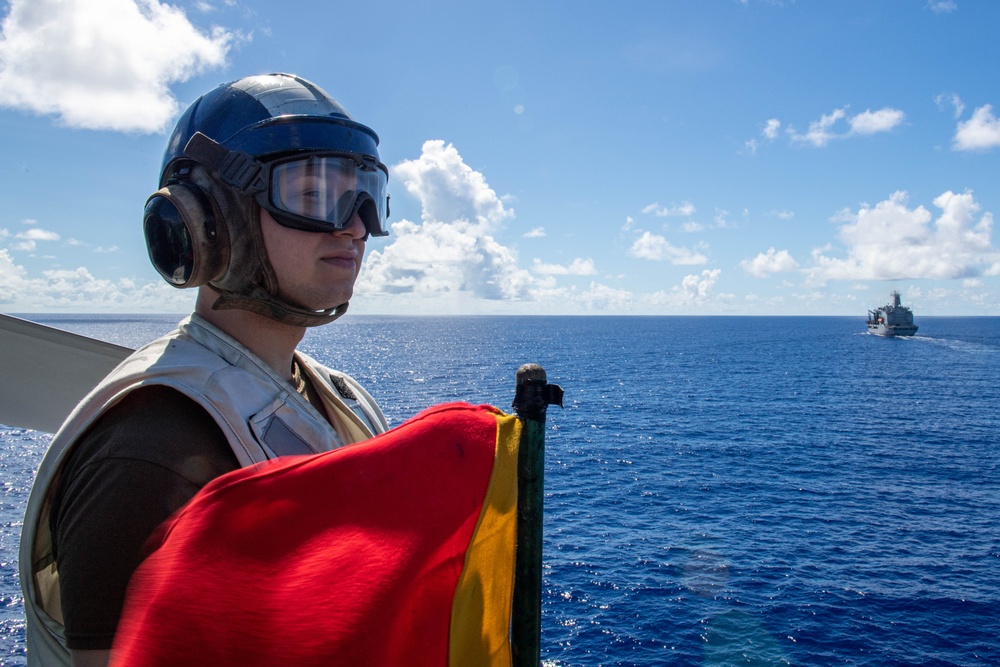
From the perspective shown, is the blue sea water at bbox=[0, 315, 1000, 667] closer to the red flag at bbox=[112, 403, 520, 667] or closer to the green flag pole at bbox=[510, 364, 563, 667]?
the green flag pole at bbox=[510, 364, 563, 667]

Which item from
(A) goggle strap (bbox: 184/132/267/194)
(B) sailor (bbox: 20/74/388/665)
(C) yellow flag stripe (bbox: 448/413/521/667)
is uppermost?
(A) goggle strap (bbox: 184/132/267/194)

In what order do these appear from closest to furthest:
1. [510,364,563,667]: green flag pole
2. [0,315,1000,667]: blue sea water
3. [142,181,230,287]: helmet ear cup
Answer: [510,364,563,667]: green flag pole, [142,181,230,287]: helmet ear cup, [0,315,1000,667]: blue sea water

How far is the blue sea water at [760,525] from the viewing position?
25.6 m

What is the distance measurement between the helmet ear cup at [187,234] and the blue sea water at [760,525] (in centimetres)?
2486

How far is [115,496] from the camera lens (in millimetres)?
1428

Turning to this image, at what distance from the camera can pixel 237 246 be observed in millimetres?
2266

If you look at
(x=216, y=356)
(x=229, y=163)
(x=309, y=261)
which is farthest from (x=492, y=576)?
(x=229, y=163)

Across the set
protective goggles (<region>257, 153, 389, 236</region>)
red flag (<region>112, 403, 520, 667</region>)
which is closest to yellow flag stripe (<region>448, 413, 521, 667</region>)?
red flag (<region>112, 403, 520, 667</region>)

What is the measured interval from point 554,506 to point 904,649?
65.2 feet

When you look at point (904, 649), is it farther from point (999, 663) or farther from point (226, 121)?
point (226, 121)

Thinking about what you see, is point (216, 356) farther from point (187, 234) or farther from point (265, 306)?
point (187, 234)

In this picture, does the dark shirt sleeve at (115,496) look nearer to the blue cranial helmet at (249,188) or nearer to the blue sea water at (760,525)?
the blue cranial helmet at (249,188)

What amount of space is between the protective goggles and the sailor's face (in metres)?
0.03

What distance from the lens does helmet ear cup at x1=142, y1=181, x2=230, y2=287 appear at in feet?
7.16
